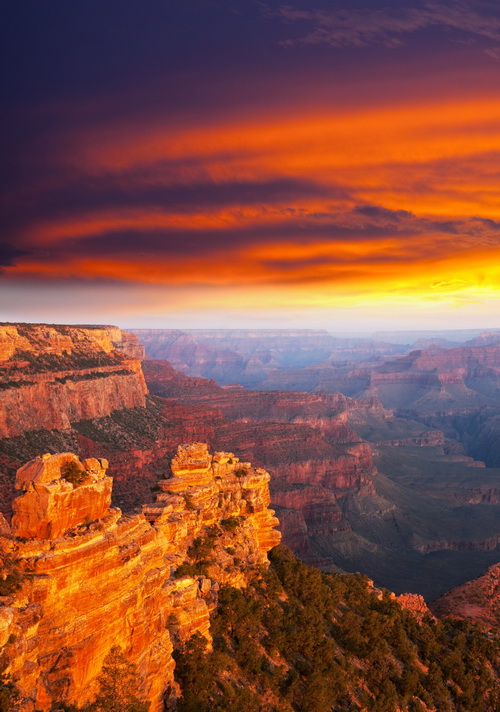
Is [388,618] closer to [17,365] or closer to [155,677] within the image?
[155,677]

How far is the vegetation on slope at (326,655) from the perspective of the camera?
64.8 ft

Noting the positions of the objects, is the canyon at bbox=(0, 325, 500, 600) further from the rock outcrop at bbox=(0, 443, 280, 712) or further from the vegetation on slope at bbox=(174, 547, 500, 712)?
the rock outcrop at bbox=(0, 443, 280, 712)

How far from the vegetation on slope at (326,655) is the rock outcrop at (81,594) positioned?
174 cm

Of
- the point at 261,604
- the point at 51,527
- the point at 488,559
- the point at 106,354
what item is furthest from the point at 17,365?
the point at 488,559

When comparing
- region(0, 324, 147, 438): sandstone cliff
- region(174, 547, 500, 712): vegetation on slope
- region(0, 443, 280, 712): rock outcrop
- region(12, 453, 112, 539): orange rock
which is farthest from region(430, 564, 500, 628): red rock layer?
region(0, 324, 147, 438): sandstone cliff

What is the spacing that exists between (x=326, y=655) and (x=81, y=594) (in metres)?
14.9

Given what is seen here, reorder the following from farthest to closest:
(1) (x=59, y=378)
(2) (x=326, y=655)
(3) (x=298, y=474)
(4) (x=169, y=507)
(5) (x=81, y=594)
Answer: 1. (3) (x=298, y=474)
2. (1) (x=59, y=378)
3. (2) (x=326, y=655)
4. (4) (x=169, y=507)
5. (5) (x=81, y=594)

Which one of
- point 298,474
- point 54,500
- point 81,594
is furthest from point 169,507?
point 298,474

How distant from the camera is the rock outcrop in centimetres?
1328

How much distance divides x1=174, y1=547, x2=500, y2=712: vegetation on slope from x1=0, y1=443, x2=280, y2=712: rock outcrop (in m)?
1.74

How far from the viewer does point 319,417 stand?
16100 cm

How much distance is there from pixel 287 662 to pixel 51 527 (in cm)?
1431

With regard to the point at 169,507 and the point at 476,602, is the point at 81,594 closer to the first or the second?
the point at 169,507

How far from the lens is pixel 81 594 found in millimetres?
14680
